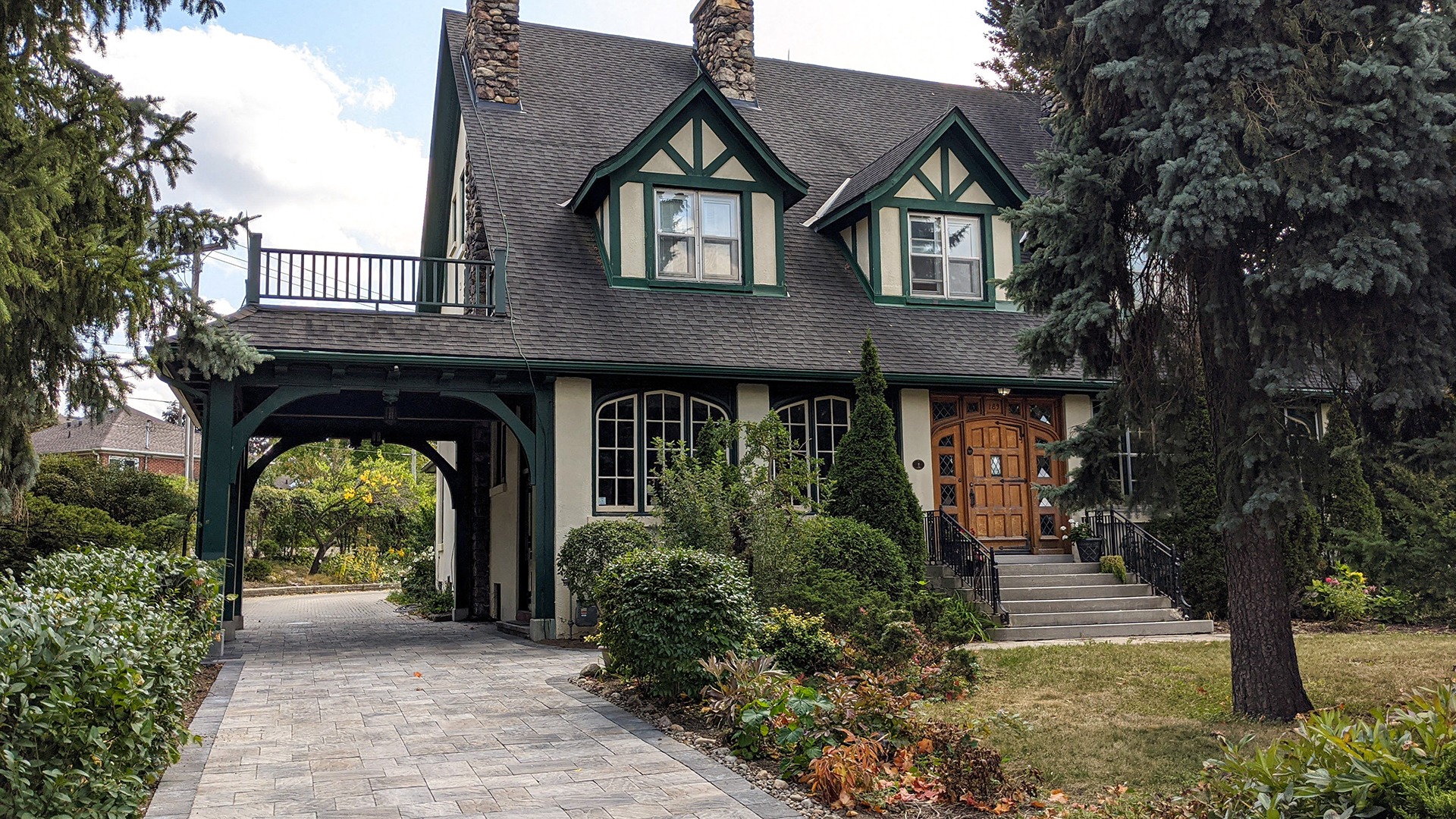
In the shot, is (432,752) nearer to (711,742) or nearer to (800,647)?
(711,742)

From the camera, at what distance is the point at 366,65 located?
14.4 m

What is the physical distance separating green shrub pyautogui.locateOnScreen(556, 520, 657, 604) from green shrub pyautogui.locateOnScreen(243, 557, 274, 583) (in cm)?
2056

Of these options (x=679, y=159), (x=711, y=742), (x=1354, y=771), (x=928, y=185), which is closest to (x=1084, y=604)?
(x=928, y=185)

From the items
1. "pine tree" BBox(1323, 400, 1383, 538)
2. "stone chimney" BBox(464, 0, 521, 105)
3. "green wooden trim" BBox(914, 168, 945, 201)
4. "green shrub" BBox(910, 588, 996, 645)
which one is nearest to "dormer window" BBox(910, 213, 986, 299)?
"green wooden trim" BBox(914, 168, 945, 201)

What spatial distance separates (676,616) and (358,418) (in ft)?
34.7

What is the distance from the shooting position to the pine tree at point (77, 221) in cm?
725

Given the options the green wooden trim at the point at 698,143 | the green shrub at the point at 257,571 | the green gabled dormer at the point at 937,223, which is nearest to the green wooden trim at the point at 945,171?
the green gabled dormer at the point at 937,223

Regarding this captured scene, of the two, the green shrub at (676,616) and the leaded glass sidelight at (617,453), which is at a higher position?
the leaded glass sidelight at (617,453)

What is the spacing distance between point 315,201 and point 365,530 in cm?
2388

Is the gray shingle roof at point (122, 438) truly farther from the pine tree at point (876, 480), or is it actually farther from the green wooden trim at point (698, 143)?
the pine tree at point (876, 480)

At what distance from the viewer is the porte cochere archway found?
42.1 feet

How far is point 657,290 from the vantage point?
15.4 metres

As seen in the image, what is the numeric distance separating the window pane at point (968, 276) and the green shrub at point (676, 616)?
9.38 metres

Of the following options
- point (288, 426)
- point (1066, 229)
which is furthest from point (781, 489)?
point (288, 426)
